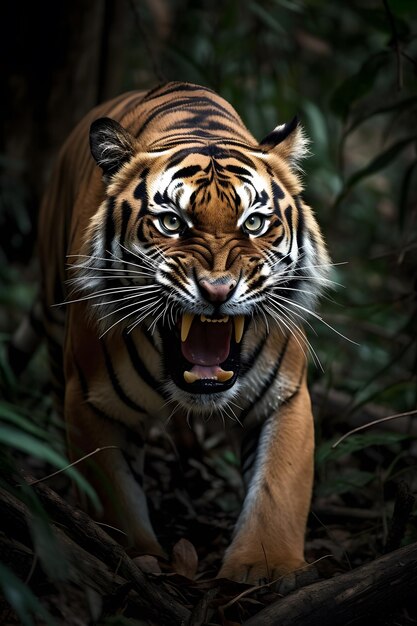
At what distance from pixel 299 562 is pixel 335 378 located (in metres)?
2.82

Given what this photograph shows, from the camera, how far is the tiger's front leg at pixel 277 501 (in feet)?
9.05

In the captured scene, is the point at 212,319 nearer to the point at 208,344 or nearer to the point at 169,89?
the point at 208,344

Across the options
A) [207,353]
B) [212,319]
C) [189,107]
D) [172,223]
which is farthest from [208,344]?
[189,107]

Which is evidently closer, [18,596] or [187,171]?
[18,596]

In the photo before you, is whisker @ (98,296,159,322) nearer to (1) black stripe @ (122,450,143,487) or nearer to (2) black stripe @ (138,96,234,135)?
(1) black stripe @ (122,450,143,487)

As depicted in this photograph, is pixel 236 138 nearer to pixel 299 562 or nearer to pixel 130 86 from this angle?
pixel 299 562

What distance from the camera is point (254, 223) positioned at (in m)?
2.73

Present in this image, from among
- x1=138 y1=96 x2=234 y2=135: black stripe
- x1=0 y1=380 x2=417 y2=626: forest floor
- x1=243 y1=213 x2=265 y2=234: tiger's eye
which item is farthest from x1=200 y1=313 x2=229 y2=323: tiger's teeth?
x1=138 y1=96 x2=234 y2=135: black stripe

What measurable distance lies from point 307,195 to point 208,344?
13.5ft

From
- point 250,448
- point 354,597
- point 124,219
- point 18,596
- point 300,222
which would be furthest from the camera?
point 250,448

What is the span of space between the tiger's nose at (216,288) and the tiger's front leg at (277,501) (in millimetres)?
697

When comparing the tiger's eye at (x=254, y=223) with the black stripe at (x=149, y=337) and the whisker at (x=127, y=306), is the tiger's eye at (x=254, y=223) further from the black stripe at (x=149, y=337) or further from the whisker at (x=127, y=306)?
the black stripe at (x=149, y=337)

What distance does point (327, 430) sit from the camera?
4258mm

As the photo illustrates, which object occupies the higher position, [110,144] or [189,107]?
[189,107]
